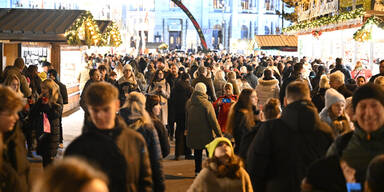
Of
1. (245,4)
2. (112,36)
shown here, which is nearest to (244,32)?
(245,4)

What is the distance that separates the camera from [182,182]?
29.2 ft

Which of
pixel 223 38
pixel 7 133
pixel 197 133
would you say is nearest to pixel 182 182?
pixel 197 133

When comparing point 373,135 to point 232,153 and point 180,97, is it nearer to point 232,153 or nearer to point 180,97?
point 232,153

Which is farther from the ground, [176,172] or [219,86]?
[219,86]

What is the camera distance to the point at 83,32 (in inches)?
766

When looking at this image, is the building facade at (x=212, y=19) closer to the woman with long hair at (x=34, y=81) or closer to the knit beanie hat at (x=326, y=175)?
the woman with long hair at (x=34, y=81)

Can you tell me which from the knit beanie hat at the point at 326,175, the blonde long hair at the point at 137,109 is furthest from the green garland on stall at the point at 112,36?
the knit beanie hat at the point at 326,175

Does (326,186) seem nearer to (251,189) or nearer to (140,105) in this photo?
(251,189)

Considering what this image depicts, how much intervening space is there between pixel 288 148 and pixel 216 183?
68 cm

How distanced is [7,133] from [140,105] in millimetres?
1118

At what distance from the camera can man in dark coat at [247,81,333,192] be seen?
4449 mm

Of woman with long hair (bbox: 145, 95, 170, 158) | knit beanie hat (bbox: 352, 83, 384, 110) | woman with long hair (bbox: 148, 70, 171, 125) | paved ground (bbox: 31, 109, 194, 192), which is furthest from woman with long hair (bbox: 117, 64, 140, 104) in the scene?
knit beanie hat (bbox: 352, 83, 384, 110)

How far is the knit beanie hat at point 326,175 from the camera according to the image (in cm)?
328

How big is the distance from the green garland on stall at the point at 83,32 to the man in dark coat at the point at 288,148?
1409 centimetres
